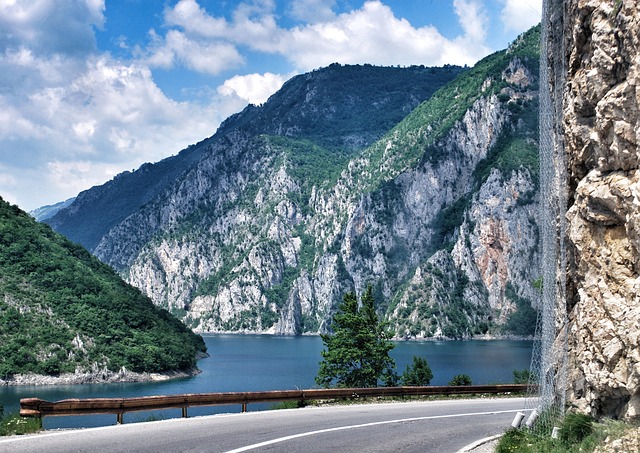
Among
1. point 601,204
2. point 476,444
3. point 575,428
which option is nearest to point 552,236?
point 601,204

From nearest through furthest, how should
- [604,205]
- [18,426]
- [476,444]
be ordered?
1. [604,205]
2. [18,426]
3. [476,444]

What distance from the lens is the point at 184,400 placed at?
20.1m

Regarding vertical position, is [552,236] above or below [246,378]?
above

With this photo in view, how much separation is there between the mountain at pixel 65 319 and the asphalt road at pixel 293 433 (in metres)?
84.8

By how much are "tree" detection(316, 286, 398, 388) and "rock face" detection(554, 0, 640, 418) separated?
36.3m

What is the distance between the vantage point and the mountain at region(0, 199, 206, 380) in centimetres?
9975

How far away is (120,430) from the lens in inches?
613

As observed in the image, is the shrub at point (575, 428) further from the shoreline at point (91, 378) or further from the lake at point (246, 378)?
the shoreline at point (91, 378)

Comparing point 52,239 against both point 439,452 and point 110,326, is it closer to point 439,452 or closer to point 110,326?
point 110,326

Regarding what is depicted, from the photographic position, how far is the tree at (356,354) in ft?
157

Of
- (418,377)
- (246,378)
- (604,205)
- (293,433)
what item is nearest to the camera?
(604,205)

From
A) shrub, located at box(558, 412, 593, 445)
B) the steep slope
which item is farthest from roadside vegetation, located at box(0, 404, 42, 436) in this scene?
the steep slope

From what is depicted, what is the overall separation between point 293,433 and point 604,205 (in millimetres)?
9468

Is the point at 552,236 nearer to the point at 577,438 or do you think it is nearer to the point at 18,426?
the point at 577,438
